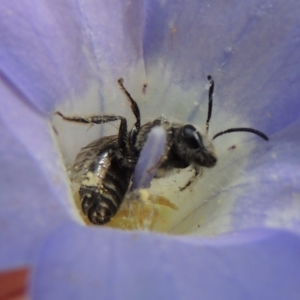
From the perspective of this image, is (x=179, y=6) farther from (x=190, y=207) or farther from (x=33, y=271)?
(x=33, y=271)

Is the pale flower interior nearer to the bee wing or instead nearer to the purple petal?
the bee wing

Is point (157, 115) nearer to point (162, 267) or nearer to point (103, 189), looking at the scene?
point (103, 189)

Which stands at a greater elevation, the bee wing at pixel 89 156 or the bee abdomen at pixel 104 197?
the bee wing at pixel 89 156

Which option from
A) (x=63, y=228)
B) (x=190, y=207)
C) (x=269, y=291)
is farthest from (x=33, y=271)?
(x=190, y=207)

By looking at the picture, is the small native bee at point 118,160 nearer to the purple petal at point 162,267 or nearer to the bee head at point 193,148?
the bee head at point 193,148

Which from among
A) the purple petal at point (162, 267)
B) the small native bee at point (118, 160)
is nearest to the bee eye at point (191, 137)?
the small native bee at point (118, 160)

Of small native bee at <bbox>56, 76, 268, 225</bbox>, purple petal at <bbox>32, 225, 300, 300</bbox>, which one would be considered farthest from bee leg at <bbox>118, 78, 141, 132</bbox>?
purple petal at <bbox>32, 225, 300, 300</bbox>

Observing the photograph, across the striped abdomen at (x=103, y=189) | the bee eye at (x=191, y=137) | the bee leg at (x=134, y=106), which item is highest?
the bee eye at (x=191, y=137)

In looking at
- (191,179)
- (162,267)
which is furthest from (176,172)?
(162,267)
